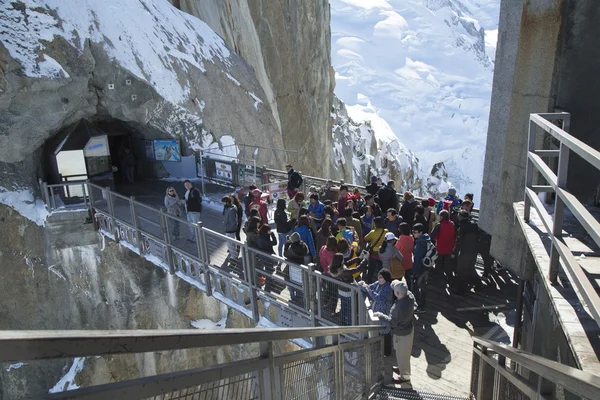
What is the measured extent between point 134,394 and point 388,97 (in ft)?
437

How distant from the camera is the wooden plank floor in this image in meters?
7.26

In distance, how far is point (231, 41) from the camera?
2433cm

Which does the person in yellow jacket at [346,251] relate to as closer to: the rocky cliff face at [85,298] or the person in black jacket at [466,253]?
the person in black jacket at [466,253]

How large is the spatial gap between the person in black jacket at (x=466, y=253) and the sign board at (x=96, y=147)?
37.2ft

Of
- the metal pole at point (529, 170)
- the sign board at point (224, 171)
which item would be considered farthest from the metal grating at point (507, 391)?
the sign board at point (224, 171)

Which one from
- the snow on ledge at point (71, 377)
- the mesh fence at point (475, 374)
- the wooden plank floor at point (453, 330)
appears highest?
the mesh fence at point (475, 374)

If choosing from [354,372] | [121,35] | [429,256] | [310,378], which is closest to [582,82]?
[429,256]

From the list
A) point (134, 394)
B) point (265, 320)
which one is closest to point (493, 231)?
point (265, 320)

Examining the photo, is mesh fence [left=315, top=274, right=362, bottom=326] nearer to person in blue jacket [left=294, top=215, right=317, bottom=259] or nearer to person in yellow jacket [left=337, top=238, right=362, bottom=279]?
person in yellow jacket [left=337, top=238, right=362, bottom=279]

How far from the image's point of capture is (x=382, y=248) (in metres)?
7.85

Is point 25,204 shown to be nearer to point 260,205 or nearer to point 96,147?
point 96,147

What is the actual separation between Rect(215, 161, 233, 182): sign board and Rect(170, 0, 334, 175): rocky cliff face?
9418 millimetres

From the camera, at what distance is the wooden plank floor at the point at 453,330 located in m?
7.26

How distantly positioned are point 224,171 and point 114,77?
485cm
